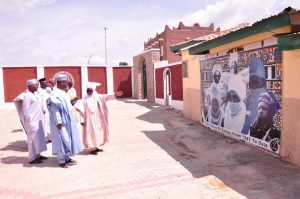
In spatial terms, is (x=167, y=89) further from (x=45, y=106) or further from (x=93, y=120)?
(x=93, y=120)

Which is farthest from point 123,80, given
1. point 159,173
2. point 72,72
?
point 159,173

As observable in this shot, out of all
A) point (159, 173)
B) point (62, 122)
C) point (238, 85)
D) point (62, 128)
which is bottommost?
point (159, 173)

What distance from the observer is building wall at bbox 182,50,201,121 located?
459 inches

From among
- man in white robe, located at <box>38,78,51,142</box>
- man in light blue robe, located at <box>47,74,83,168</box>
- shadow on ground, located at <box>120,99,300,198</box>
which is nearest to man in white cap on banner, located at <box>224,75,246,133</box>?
shadow on ground, located at <box>120,99,300,198</box>

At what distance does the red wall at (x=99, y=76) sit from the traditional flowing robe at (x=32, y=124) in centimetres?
1981

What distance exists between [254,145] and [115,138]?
4.10 m

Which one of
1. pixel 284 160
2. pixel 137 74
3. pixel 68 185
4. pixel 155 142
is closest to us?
pixel 68 185

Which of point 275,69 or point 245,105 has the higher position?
point 275,69

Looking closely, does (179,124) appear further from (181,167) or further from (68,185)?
(68,185)

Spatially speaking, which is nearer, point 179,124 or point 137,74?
point 179,124

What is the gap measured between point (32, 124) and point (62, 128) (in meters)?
0.84

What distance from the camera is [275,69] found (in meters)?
6.62

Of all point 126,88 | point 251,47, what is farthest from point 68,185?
point 126,88

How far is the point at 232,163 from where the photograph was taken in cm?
653
